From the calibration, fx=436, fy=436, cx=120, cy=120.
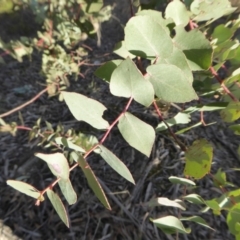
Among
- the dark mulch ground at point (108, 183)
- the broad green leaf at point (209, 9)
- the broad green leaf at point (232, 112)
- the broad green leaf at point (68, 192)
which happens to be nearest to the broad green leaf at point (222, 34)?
the broad green leaf at point (209, 9)

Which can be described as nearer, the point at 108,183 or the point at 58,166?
the point at 58,166

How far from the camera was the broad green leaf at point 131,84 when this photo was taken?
1.57 ft

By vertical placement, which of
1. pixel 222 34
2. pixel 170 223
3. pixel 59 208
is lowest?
pixel 170 223

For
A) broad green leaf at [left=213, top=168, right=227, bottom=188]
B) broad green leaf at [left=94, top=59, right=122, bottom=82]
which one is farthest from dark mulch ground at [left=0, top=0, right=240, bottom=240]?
broad green leaf at [left=94, top=59, right=122, bottom=82]

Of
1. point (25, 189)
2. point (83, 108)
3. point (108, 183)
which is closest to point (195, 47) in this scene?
point (83, 108)

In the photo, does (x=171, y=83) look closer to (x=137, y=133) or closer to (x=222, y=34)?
(x=137, y=133)

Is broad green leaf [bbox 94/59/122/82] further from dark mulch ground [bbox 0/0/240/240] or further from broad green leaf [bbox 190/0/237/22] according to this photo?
dark mulch ground [bbox 0/0/240/240]

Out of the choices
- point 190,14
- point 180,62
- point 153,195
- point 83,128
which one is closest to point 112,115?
point 83,128

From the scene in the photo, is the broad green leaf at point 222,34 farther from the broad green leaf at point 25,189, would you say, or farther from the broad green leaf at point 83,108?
the broad green leaf at point 25,189

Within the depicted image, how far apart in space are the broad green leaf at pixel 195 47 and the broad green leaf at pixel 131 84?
95 millimetres

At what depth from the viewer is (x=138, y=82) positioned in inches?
19.3

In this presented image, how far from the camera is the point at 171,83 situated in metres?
0.49

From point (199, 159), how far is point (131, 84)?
6.0 inches

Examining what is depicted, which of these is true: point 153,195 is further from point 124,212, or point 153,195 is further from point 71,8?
point 71,8
